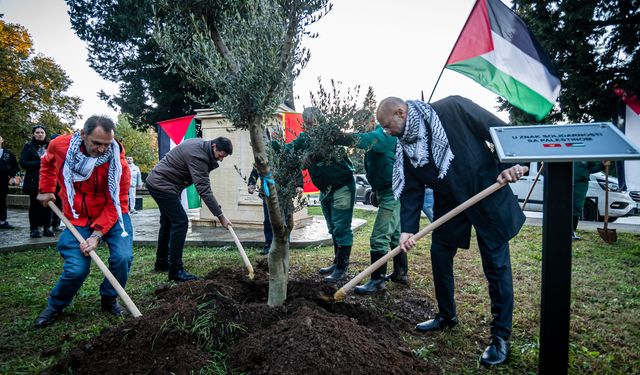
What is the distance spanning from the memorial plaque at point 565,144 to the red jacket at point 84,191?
332 centimetres

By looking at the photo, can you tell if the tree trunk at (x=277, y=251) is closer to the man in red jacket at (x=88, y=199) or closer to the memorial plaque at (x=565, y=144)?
the man in red jacket at (x=88, y=199)

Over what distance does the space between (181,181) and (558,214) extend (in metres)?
4.26

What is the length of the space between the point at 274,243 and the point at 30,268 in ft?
14.0

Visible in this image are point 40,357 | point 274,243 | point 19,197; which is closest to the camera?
point 40,357

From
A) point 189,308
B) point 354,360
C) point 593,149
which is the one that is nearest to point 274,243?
point 189,308

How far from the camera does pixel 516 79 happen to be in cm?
385

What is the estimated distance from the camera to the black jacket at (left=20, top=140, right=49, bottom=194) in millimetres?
7082

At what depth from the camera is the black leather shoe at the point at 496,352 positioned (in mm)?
2664

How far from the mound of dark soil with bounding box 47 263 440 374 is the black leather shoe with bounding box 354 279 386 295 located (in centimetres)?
97

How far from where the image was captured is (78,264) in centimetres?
336

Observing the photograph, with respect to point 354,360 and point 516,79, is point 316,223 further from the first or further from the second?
point 354,360

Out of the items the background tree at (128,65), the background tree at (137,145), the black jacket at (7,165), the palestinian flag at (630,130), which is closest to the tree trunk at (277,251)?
the black jacket at (7,165)

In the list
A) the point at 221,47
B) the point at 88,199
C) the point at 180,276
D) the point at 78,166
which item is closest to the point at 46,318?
the point at 88,199

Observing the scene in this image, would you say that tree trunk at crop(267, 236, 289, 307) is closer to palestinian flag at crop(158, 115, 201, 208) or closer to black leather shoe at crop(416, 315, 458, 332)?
black leather shoe at crop(416, 315, 458, 332)
